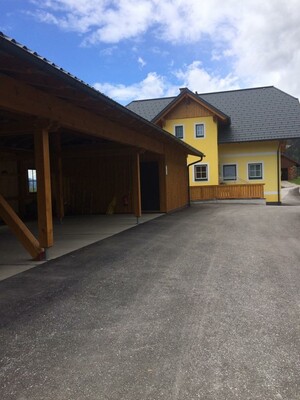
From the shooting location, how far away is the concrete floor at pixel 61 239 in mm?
6328

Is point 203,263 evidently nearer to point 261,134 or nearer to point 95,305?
point 95,305

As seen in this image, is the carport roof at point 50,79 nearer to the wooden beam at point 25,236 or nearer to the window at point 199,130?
the wooden beam at point 25,236

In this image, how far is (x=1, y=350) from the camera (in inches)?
125

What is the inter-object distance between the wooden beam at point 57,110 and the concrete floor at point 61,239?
7.81ft

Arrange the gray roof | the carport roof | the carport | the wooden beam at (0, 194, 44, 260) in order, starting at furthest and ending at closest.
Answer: the gray roof
the wooden beam at (0, 194, 44, 260)
the carport
the carport roof

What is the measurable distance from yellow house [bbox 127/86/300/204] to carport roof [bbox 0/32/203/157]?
55.3 feet

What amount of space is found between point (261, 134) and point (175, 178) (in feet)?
33.2

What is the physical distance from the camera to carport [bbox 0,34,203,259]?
5.46m

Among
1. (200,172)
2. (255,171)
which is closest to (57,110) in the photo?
(200,172)

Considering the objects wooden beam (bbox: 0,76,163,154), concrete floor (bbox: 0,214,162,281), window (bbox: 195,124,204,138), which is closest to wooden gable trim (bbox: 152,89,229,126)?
window (bbox: 195,124,204,138)

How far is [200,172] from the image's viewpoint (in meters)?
25.3

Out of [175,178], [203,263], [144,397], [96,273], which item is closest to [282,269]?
[203,263]

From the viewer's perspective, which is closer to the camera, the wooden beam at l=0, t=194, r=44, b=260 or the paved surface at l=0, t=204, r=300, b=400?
the paved surface at l=0, t=204, r=300, b=400

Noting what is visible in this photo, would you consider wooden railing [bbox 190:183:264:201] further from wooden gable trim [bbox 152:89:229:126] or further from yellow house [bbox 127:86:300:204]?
wooden gable trim [bbox 152:89:229:126]
